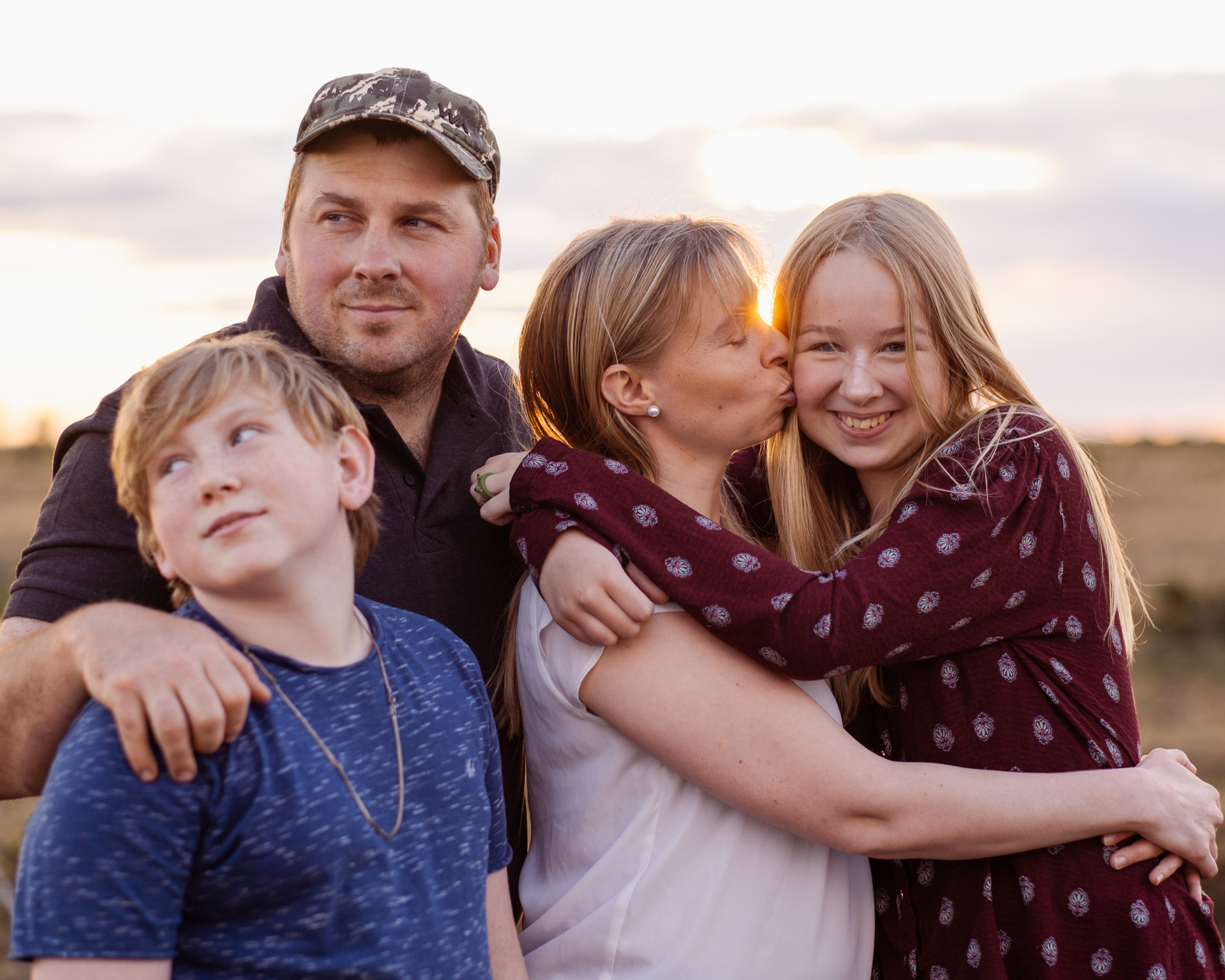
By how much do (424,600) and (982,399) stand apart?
52.0 inches

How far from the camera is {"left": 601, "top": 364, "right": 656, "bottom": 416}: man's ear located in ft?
7.91

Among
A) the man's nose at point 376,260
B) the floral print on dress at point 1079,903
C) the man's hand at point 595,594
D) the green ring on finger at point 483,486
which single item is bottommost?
the floral print on dress at point 1079,903

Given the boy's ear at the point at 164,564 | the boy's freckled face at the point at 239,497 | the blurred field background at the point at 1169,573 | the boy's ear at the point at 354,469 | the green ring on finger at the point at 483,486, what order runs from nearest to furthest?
1. the boy's freckled face at the point at 239,497
2. the boy's ear at the point at 164,564
3. the boy's ear at the point at 354,469
4. the green ring on finger at the point at 483,486
5. the blurred field background at the point at 1169,573

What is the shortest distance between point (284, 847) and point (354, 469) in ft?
1.96

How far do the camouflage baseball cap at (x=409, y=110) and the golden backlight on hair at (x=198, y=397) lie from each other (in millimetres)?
1072

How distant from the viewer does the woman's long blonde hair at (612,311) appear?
2365 millimetres

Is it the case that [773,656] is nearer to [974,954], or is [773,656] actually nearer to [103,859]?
[974,954]

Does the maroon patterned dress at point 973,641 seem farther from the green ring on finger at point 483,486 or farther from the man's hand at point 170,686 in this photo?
the man's hand at point 170,686

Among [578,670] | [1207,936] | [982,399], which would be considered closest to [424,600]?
[578,670]

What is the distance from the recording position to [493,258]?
313cm

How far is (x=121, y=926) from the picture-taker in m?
1.34

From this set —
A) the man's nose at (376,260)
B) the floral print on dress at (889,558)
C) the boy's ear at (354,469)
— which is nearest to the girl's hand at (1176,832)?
the floral print on dress at (889,558)

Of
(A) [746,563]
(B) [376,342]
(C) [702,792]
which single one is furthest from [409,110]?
(C) [702,792]

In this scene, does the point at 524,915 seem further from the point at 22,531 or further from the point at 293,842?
the point at 22,531
